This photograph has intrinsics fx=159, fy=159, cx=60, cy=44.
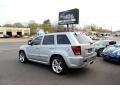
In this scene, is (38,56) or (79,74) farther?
(38,56)

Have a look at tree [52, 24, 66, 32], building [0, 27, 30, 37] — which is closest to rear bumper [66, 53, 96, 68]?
building [0, 27, 30, 37]

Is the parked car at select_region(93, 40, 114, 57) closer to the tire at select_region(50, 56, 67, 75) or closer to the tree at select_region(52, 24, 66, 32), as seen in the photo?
the tire at select_region(50, 56, 67, 75)

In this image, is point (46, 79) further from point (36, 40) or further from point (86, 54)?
point (36, 40)

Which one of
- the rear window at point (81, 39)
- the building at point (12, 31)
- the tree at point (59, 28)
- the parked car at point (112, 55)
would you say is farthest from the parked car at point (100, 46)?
the tree at point (59, 28)

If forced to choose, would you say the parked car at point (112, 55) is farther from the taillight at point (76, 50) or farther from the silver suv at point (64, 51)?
the taillight at point (76, 50)

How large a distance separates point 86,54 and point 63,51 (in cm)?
94

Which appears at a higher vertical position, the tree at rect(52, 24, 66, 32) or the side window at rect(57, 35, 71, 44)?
the tree at rect(52, 24, 66, 32)

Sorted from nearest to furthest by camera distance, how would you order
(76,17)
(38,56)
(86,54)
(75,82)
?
(75,82) → (86,54) → (38,56) → (76,17)

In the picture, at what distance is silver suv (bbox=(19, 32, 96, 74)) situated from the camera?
20.2 ft

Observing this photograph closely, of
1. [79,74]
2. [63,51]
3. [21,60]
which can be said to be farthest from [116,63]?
[21,60]

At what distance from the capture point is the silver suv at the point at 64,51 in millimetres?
6172

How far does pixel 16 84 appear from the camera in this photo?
17.5 ft

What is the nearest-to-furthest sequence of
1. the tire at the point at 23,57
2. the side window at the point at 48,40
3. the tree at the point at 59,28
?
the side window at the point at 48,40
the tire at the point at 23,57
the tree at the point at 59,28
